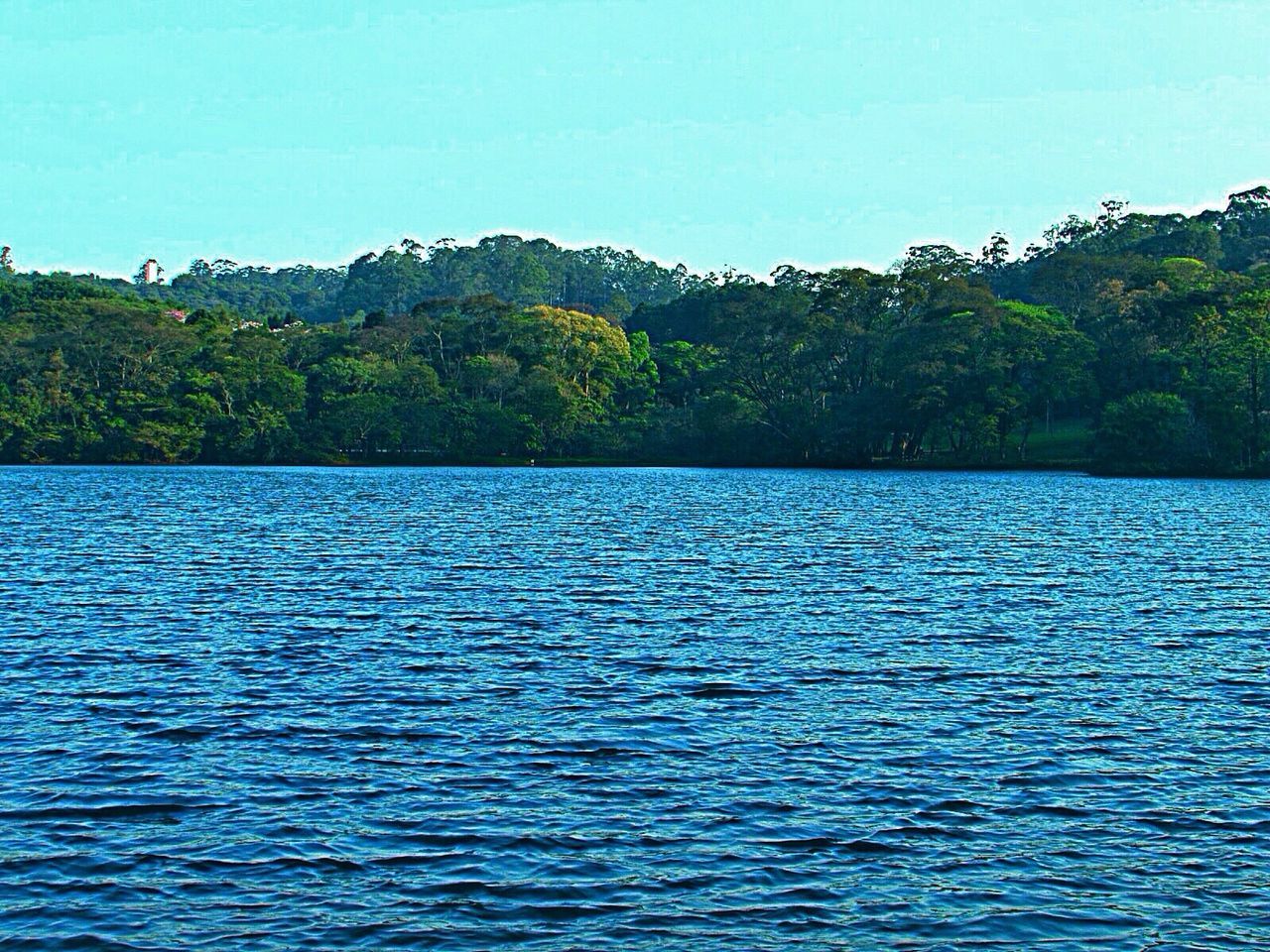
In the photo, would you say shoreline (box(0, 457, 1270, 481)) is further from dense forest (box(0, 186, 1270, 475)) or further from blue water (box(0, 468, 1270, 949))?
blue water (box(0, 468, 1270, 949))

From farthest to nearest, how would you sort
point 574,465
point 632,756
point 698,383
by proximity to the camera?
point 698,383 → point 574,465 → point 632,756

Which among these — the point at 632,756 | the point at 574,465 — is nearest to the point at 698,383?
the point at 574,465

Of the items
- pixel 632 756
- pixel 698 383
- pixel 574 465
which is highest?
pixel 698 383

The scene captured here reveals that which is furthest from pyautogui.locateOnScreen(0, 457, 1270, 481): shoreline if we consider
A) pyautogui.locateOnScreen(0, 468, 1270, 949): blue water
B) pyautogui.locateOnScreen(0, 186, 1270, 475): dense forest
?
pyautogui.locateOnScreen(0, 468, 1270, 949): blue water

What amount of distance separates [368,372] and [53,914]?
577 feet

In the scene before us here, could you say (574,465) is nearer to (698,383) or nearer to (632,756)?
(698,383)

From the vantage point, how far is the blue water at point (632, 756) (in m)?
16.9

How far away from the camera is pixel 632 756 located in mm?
23984

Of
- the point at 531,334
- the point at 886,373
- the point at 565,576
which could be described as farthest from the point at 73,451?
the point at 565,576

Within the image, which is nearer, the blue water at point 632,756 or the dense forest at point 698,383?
the blue water at point 632,756

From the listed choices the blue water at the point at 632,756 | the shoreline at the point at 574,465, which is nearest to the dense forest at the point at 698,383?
the shoreline at the point at 574,465

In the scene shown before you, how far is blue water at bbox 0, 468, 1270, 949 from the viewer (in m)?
16.9

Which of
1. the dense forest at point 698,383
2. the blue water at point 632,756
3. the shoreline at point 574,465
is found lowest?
the blue water at point 632,756

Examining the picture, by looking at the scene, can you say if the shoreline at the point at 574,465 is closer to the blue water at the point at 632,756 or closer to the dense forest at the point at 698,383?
the dense forest at the point at 698,383
